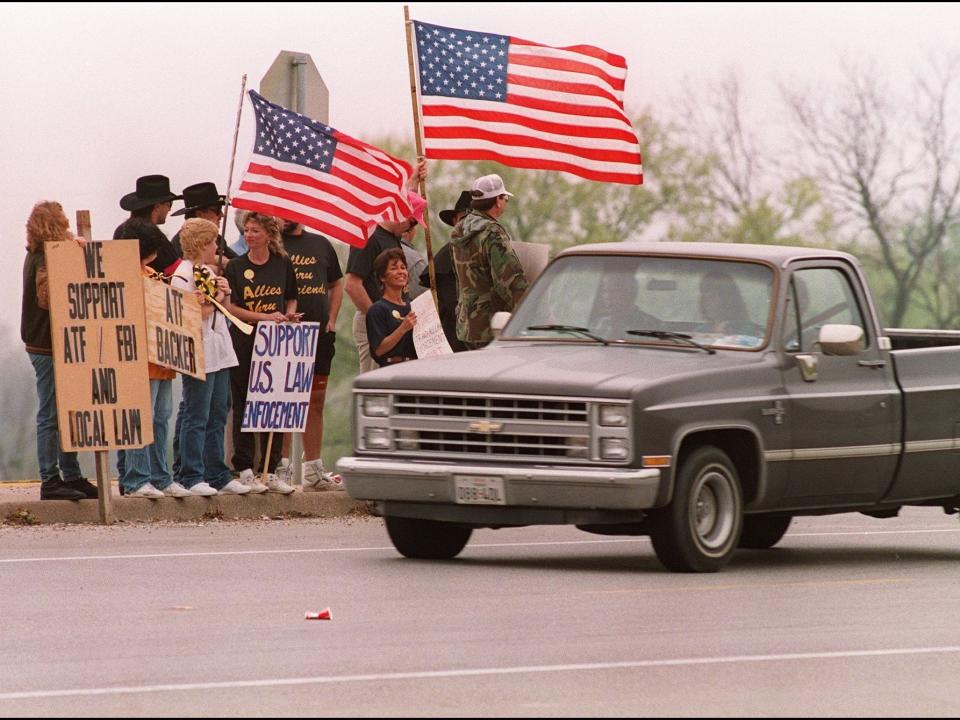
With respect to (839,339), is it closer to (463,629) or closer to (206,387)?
(463,629)

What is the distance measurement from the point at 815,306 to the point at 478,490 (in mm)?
2609

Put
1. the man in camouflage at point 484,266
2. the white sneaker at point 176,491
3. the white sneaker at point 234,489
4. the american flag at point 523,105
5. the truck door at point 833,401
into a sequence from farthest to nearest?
the american flag at point 523,105 < the white sneaker at point 234,489 < the man in camouflage at point 484,266 < the white sneaker at point 176,491 < the truck door at point 833,401

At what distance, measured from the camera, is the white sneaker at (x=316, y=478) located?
17.5m

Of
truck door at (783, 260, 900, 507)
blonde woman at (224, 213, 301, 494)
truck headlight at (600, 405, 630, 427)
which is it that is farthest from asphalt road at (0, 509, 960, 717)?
blonde woman at (224, 213, 301, 494)

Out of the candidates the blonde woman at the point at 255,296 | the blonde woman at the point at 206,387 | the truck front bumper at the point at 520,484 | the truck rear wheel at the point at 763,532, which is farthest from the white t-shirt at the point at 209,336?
the truck rear wheel at the point at 763,532

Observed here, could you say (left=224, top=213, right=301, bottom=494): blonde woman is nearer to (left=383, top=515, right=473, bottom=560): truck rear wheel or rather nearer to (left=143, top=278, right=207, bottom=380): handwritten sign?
(left=143, top=278, right=207, bottom=380): handwritten sign

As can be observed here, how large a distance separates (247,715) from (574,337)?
5.99 meters

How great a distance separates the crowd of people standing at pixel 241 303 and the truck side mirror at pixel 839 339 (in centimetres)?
332

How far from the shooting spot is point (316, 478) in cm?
1748

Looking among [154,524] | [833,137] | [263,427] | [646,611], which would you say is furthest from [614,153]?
[833,137]

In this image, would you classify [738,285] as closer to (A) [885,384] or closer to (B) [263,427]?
(A) [885,384]

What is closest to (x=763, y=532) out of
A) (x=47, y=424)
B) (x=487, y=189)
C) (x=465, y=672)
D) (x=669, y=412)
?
(x=669, y=412)

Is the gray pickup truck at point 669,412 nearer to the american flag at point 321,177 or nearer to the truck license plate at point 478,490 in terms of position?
the truck license plate at point 478,490

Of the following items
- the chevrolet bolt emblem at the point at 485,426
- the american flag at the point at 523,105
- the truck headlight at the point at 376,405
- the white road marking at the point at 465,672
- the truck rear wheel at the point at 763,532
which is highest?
the american flag at the point at 523,105
